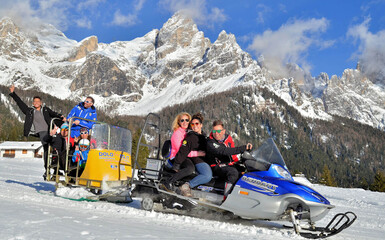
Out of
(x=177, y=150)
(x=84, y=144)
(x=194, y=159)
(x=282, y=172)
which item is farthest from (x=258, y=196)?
(x=84, y=144)

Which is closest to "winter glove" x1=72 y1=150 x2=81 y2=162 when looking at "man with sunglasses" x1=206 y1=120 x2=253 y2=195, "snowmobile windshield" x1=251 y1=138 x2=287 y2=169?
"man with sunglasses" x1=206 y1=120 x2=253 y2=195

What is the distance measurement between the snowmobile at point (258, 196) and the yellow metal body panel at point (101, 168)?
120 centimetres

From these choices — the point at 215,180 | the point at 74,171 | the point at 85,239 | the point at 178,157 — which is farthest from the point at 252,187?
the point at 74,171

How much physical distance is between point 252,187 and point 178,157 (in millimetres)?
1649

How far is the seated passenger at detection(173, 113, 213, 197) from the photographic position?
262 inches

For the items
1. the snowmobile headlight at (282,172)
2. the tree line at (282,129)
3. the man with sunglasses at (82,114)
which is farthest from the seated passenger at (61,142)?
the tree line at (282,129)

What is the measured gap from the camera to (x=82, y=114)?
9.36 meters

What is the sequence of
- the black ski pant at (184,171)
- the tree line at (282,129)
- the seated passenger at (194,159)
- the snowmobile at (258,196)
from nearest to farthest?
the snowmobile at (258,196), the seated passenger at (194,159), the black ski pant at (184,171), the tree line at (282,129)

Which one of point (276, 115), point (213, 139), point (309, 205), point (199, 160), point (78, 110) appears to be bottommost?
point (309, 205)

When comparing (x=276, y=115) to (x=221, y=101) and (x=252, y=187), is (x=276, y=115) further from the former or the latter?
(x=252, y=187)

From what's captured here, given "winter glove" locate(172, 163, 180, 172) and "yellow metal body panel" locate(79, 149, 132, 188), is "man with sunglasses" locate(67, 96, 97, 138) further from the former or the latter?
"winter glove" locate(172, 163, 180, 172)

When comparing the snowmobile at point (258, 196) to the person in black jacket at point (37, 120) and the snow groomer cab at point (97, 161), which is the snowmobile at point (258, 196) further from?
the person in black jacket at point (37, 120)

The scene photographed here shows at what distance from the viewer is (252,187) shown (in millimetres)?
6012

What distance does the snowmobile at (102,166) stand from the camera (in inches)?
321
